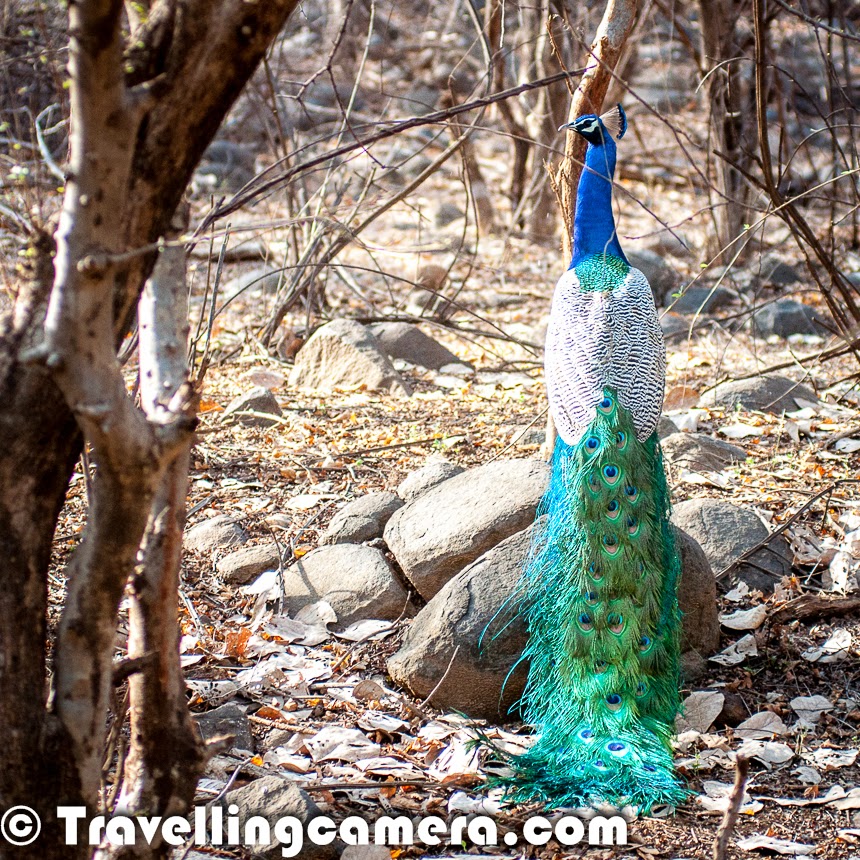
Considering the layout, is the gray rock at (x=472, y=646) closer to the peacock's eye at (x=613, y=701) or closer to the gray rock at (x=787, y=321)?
the peacock's eye at (x=613, y=701)

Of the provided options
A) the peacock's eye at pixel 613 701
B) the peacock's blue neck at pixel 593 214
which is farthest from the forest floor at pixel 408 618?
the peacock's blue neck at pixel 593 214

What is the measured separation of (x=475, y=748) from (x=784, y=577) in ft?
5.53

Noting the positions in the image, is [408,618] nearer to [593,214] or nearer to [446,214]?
[593,214]

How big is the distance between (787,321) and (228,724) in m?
5.62

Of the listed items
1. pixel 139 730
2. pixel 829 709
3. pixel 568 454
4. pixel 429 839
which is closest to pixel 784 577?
pixel 829 709

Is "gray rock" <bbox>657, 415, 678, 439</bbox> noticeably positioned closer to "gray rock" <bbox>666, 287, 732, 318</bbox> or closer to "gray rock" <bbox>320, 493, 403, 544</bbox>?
"gray rock" <bbox>320, 493, 403, 544</bbox>

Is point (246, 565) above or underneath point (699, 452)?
underneath

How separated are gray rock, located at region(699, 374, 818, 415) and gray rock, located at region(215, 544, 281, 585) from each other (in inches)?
109

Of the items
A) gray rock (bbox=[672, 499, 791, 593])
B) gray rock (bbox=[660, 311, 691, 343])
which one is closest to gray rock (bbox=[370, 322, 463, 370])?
gray rock (bbox=[660, 311, 691, 343])

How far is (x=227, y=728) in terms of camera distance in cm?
340

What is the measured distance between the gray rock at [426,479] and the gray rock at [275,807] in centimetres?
196

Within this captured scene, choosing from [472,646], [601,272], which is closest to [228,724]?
[472,646]

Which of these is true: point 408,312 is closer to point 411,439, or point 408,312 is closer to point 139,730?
point 411,439

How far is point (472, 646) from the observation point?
3668mm
